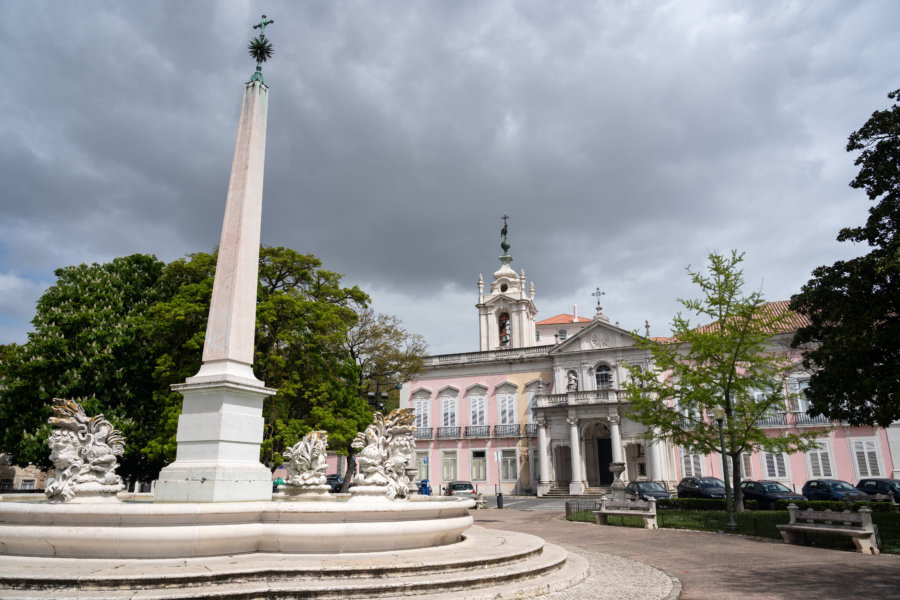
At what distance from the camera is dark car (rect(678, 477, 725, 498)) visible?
24609 millimetres

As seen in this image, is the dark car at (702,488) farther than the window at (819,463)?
No

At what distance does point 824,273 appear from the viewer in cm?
1745

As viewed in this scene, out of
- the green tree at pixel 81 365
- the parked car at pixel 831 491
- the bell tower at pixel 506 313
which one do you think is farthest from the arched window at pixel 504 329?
the green tree at pixel 81 365

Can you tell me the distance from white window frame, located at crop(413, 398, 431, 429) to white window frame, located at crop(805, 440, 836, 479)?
23994 millimetres

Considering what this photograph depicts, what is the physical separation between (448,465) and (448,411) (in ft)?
12.4

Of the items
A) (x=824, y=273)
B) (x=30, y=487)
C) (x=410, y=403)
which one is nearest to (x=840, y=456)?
(x=824, y=273)

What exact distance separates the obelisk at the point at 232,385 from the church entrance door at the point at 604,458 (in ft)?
108

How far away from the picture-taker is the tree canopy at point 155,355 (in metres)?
19.5

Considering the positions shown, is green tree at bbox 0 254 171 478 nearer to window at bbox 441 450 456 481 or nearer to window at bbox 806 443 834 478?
window at bbox 441 450 456 481

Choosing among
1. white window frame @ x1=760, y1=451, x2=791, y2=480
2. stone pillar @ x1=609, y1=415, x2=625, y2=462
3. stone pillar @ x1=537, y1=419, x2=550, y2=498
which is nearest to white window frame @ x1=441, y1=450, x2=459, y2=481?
stone pillar @ x1=537, y1=419, x2=550, y2=498

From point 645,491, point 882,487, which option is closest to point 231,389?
point 645,491

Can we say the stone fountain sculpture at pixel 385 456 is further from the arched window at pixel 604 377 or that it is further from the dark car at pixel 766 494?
the arched window at pixel 604 377

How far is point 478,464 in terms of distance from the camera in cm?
4041

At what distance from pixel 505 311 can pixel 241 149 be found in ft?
122
